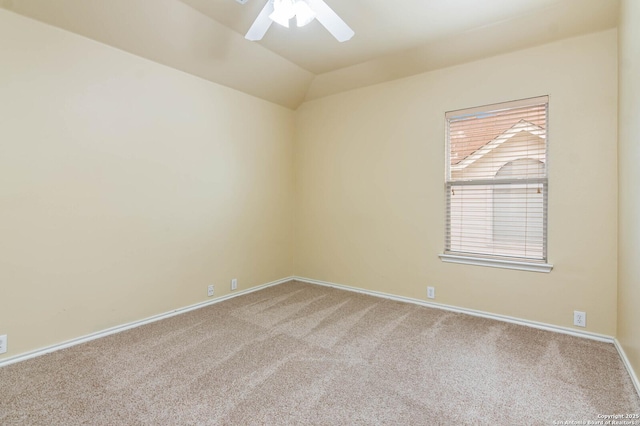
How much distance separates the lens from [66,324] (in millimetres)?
2418

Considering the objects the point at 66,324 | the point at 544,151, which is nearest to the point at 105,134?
the point at 66,324

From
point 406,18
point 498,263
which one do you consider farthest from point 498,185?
point 406,18

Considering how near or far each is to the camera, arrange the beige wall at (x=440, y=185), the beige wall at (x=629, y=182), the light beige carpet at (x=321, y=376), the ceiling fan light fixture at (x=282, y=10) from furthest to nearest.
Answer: the beige wall at (x=440, y=185) < the ceiling fan light fixture at (x=282, y=10) < the beige wall at (x=629, y=182) < the light beige carpet at (x=321, y=376)

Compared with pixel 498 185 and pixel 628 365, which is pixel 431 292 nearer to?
pixel 498 185

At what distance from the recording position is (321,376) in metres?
2.05

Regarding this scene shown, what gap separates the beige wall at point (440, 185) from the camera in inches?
101

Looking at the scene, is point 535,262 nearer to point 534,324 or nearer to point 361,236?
point 534,324

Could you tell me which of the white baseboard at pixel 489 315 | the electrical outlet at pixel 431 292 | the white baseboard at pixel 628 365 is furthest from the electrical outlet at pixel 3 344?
the white baseboard at pixel 628 365

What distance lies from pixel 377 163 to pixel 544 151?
164cm

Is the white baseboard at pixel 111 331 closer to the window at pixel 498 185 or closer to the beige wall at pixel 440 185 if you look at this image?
the beige wall at pixel 440 185

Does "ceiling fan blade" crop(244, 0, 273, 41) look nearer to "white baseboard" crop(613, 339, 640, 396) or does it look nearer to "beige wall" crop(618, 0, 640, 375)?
"beige wall" crop(618, 0, 640, 375)

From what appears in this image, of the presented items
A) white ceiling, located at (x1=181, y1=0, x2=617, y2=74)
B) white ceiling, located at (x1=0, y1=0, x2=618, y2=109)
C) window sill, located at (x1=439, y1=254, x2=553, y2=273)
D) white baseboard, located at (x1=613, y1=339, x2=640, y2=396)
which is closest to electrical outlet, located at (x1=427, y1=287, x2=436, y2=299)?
window sill, located at (x1=439, y1=254, x2=553, y2=273)

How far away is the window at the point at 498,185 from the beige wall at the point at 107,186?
2.44 metres

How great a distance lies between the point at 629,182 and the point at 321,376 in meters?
2.42
